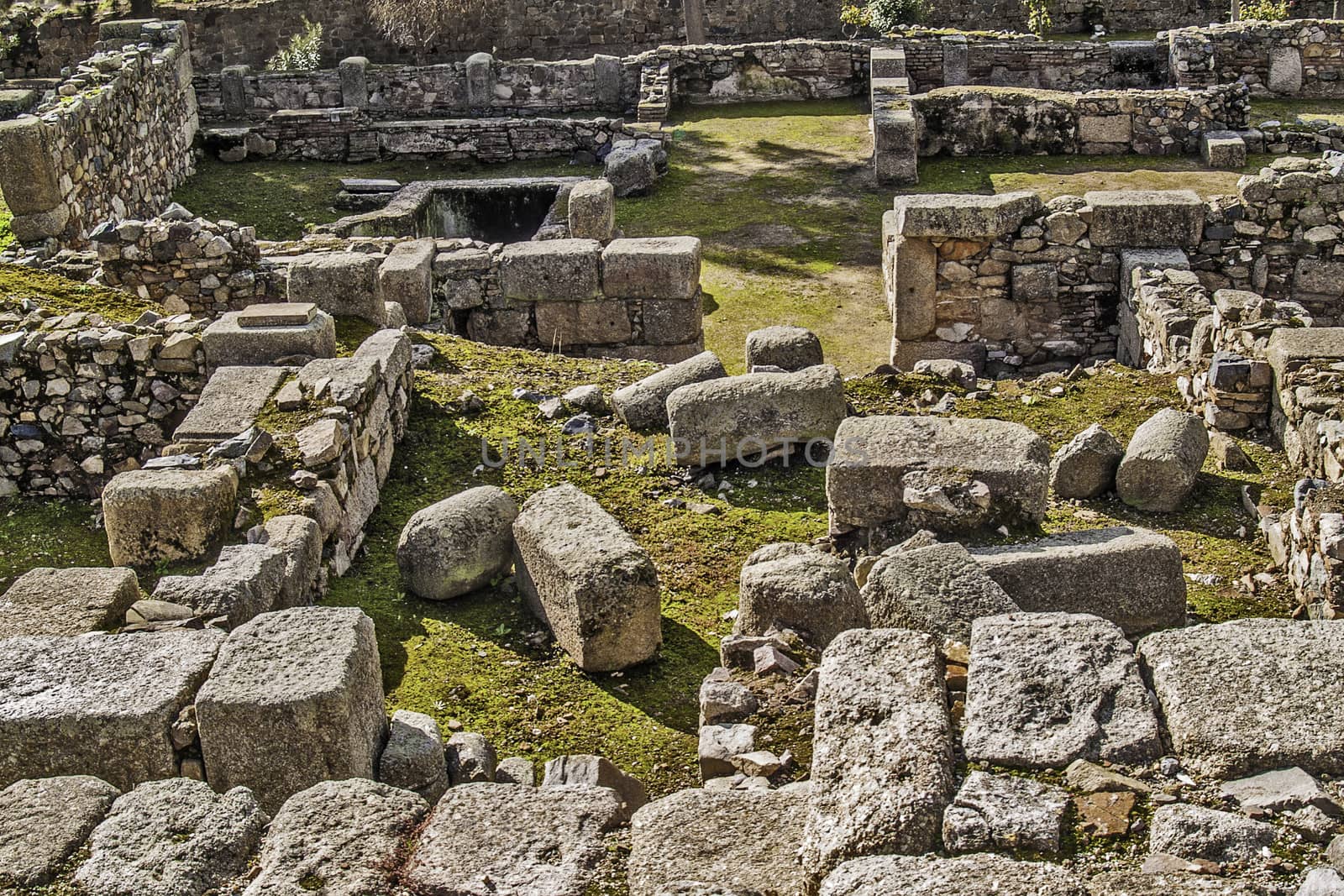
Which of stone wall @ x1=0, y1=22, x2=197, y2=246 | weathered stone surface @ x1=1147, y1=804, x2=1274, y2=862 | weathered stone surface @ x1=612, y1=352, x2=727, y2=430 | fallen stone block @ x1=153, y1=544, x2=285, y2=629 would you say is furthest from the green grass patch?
weathered stone surface @ x1=1147, y1=804, x2=1274, y2=862

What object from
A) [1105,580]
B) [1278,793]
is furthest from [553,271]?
[1278,793]

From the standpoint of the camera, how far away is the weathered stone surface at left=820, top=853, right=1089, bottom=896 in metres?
3.85

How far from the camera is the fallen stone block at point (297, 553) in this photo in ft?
22.8

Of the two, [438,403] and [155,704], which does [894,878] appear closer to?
[155,704]

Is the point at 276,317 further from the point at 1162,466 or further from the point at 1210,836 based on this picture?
the point at 1210,836

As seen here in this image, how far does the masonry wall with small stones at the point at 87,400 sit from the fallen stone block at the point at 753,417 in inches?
122

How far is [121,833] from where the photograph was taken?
14.7 feet

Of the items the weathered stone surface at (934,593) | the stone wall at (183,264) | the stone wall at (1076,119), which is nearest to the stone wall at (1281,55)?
the stone wall at (1076,119)

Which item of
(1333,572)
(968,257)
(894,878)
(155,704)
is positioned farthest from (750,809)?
(968,257)

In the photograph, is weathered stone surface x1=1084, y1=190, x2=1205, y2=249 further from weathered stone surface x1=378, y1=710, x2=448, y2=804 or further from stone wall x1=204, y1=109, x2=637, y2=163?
stone wall x1=204, y1=109, x2=637, y2=163

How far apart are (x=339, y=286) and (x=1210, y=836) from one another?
7814 mm

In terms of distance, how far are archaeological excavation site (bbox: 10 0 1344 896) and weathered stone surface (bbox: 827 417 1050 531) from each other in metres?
0.03

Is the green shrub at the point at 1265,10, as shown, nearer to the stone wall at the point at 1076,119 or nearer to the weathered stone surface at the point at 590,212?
the stone wall at the point at 1076,119

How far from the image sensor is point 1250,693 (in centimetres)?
461
